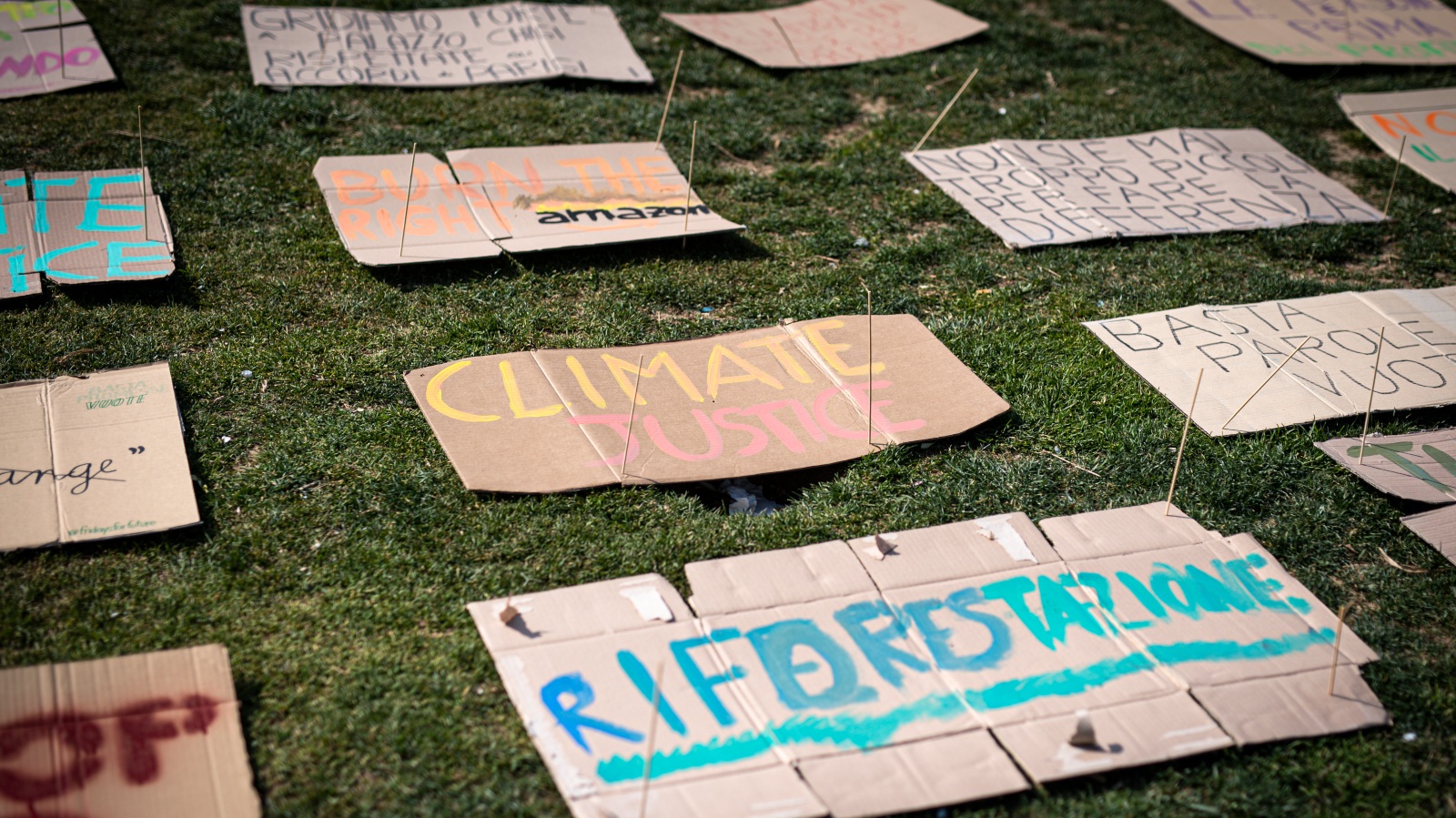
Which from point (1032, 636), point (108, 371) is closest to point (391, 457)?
point (108, 371)

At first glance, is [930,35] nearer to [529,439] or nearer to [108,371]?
[529,439]

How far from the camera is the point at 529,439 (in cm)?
342

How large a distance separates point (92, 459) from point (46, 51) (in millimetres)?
3598

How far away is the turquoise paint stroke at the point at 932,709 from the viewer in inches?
96.3

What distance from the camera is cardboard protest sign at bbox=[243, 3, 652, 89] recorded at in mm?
5812

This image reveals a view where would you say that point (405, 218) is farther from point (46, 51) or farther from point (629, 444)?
point (46, 51)

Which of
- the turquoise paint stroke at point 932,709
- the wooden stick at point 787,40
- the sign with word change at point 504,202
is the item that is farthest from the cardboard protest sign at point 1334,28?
the turquoise paint stroke at point 932,709

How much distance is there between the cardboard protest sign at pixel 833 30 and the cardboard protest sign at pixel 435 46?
666 millimetres

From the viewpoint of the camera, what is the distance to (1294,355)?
13.7 ft

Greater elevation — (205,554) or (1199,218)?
(1199,218)

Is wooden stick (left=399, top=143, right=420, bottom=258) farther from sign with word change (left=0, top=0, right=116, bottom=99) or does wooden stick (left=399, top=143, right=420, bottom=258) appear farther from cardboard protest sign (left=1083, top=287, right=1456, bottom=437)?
cardboard protest sign (left=1083, top=287, right=1456, bottom=437)

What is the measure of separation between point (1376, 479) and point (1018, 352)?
4.19 feet

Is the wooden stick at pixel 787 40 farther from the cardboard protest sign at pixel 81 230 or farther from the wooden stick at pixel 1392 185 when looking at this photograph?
the cardboard protest sign at pixel 81 230

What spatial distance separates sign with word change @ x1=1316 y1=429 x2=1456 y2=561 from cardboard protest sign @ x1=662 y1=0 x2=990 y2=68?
12.8 feet
